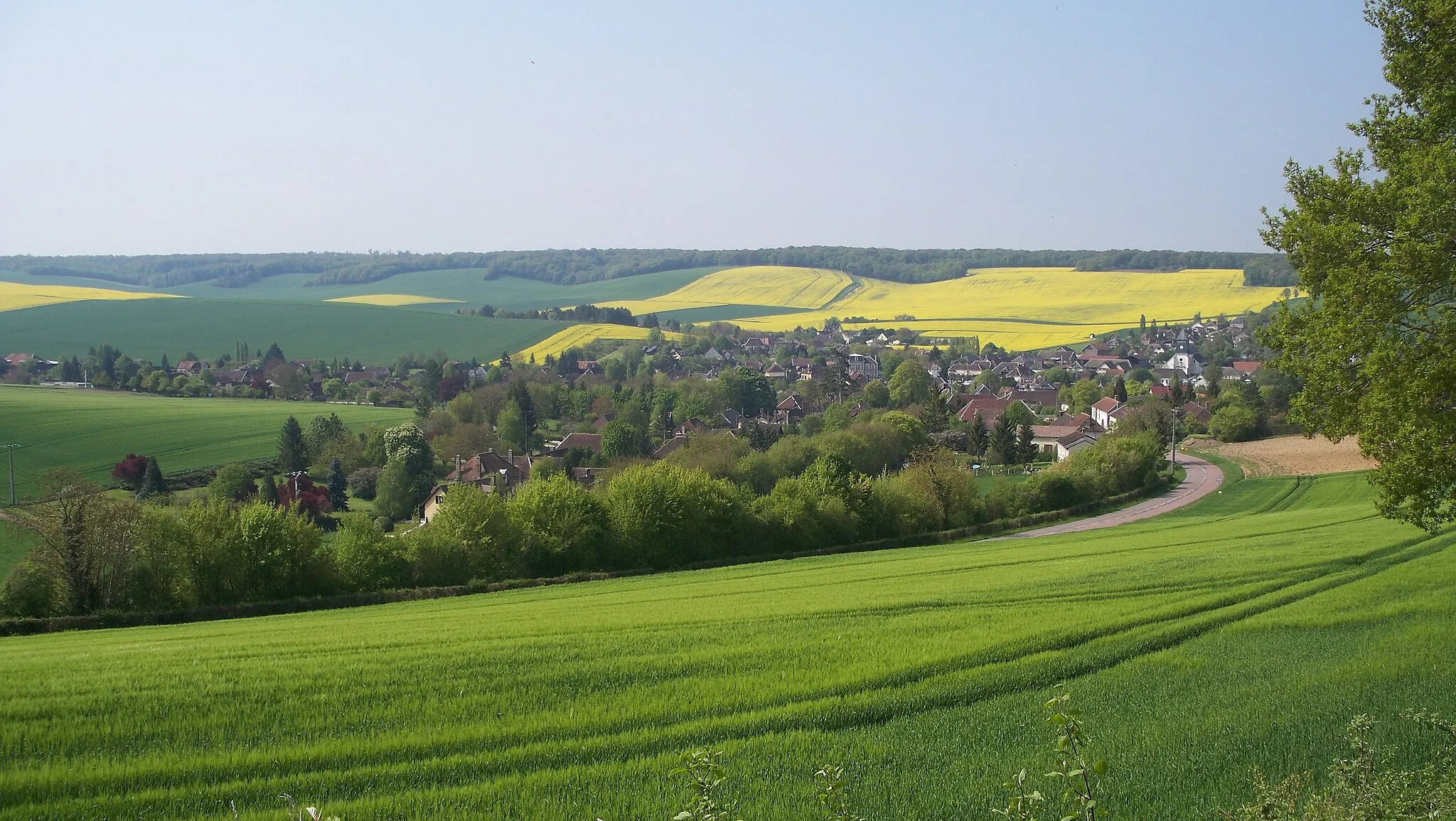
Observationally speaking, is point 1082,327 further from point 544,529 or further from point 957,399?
point 544,529

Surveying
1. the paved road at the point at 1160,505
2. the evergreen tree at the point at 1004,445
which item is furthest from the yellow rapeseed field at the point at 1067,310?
the paved road at the point at 1160,505

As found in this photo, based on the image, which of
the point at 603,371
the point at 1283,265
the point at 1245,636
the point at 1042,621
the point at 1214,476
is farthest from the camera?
the point at 1283,265

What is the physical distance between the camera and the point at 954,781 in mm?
9977

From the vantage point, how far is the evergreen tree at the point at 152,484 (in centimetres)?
6088

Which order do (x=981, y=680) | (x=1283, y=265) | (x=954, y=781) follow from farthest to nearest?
1. (x=1283, y=265)
2. (x=981, y=680)
3. (x=954, y=781)

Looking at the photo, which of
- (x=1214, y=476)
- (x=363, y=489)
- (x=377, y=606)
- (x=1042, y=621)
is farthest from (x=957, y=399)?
(x=1042, y=621)

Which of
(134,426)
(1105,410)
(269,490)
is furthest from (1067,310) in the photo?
(269,490)

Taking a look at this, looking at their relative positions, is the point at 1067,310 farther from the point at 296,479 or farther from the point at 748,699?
the point at 748,699

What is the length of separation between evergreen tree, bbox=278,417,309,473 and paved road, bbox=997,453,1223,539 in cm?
4876

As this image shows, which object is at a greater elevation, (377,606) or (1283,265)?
(1283,265)

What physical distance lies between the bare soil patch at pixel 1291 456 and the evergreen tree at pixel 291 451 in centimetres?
6435

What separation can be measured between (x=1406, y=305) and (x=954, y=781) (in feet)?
31.4

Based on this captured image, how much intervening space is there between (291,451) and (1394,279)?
71.1 meters

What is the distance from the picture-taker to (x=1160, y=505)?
57719mm
